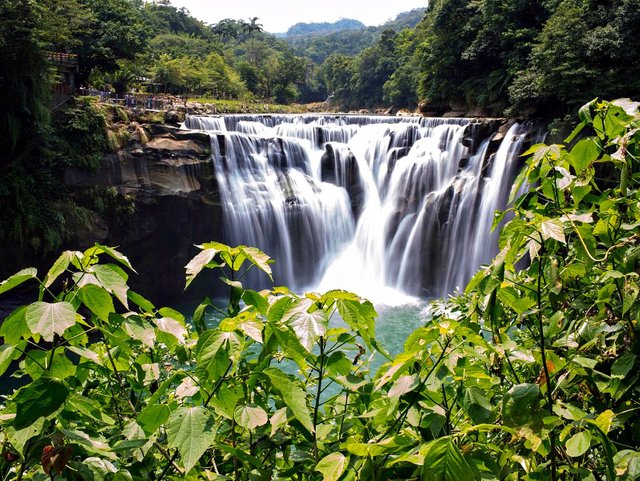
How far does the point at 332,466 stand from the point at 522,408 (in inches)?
16.2

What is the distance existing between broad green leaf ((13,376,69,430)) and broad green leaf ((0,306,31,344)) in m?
0.12

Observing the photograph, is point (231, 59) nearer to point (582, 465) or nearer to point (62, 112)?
point (62, 112)

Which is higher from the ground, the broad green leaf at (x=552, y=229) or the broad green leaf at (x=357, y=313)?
the broad green leaf at (x=552, y=229)

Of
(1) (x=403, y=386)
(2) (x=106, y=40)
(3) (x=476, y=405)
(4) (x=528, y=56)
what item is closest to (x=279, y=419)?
(1) (x=403, y=386)

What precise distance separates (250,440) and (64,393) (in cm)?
49

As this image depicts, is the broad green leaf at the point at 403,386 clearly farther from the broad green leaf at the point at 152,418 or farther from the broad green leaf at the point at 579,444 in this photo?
the broad green leaf at the point at 152,418

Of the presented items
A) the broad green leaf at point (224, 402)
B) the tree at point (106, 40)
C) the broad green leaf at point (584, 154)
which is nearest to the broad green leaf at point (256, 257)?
the broad green leaf at point (224, 402)

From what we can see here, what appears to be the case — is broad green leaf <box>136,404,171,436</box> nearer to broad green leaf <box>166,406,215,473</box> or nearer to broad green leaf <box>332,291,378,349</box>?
broad green leaf <box>166,406,215,473</box>

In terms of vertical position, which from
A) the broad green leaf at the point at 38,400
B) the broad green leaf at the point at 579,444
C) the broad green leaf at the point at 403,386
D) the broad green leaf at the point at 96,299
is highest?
the broad green leaf at the point at 96,299

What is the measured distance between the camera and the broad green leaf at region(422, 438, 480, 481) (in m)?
0.76

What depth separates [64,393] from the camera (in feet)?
2.99

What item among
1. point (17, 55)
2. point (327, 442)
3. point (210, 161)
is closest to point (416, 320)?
point (210, 161)

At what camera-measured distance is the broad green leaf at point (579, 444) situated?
2.89ft

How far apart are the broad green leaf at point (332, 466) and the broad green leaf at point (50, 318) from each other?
0.58 metres
